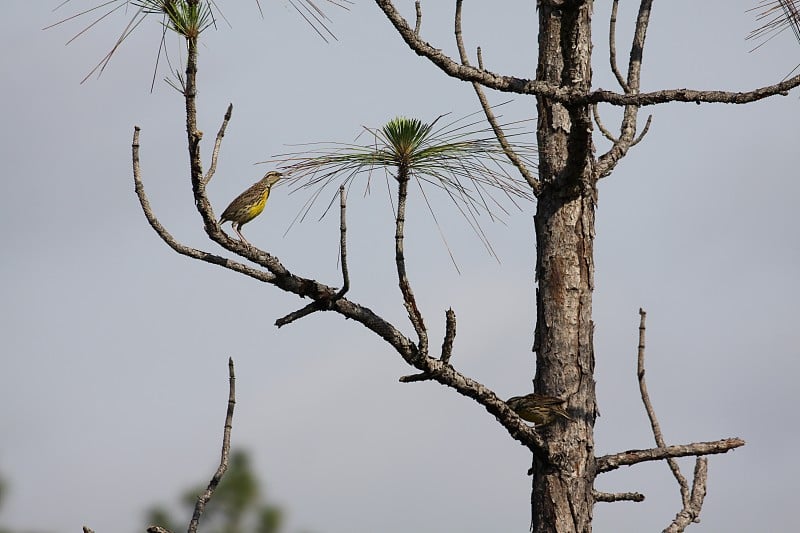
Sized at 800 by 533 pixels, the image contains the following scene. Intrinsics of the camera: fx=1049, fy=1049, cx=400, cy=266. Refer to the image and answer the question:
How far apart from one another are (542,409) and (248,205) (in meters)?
3.42

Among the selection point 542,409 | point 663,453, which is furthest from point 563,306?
point 663,453

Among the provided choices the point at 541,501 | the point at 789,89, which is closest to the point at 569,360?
the point at 541,501

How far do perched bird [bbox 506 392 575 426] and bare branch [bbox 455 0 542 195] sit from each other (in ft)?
3.39

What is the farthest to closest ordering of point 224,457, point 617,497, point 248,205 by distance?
point 248,205, point 617,497, point 224,457

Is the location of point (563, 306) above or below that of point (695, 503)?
above

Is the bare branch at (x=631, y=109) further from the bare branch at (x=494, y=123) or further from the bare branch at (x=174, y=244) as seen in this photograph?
the bare branch at (x=174, y=244)

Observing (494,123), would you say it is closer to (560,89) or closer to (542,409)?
(560,89)

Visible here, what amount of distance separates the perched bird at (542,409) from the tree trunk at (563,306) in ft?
0.12

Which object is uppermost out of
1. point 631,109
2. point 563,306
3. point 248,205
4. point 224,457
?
point 631,109

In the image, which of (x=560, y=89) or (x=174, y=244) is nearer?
(x=174, y=244)

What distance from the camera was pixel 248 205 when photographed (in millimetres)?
7699

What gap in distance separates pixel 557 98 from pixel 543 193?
73cm

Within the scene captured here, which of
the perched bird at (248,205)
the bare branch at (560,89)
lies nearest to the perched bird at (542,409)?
the bare branch at (560,89)

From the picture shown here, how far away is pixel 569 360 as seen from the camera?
5.09 metres
